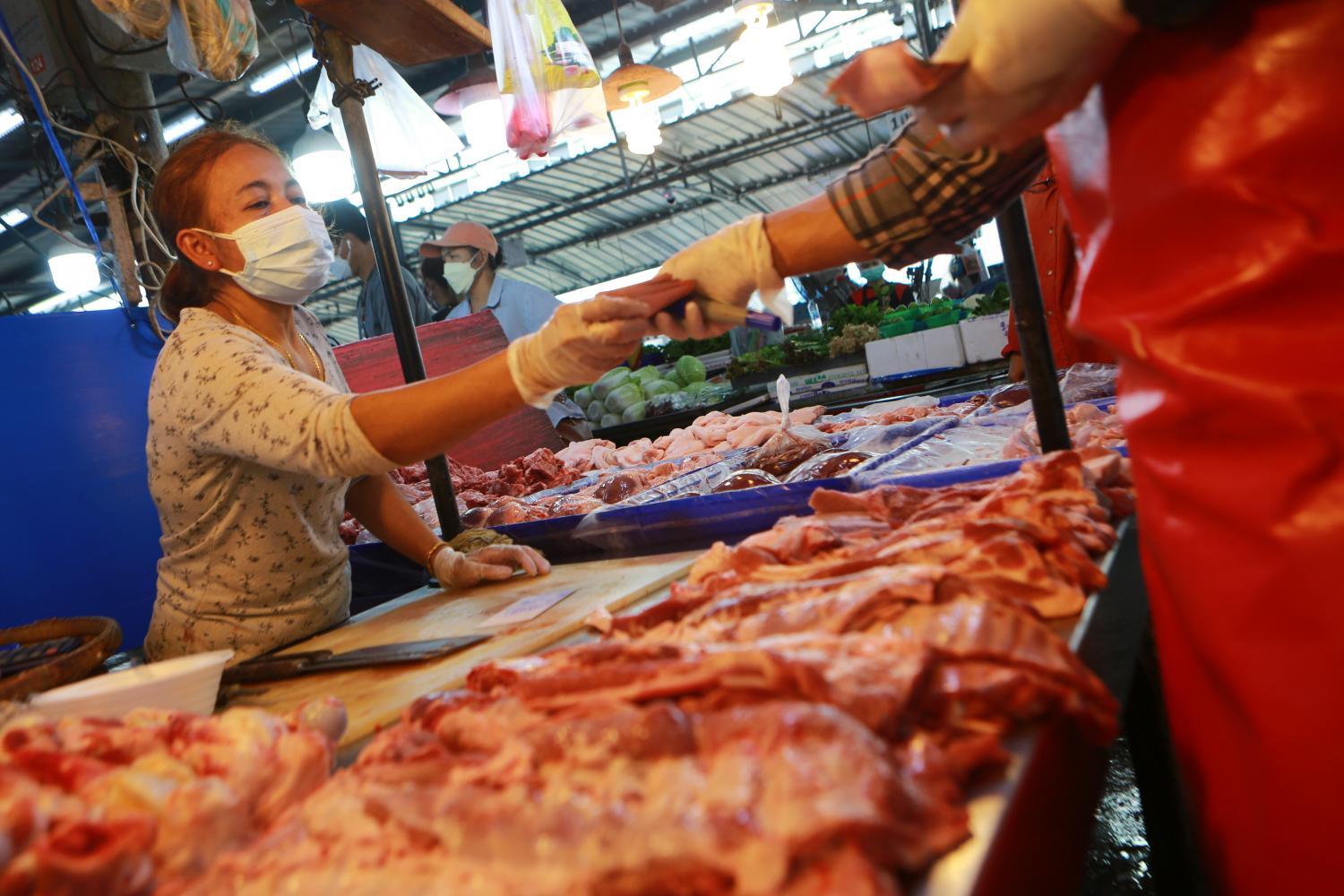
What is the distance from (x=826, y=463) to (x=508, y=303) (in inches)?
213

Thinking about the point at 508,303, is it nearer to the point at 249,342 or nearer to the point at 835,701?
the point at 249,342

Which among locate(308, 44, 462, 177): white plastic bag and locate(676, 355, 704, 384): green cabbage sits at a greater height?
locate(308, 44, 462, 177): white plastic bag

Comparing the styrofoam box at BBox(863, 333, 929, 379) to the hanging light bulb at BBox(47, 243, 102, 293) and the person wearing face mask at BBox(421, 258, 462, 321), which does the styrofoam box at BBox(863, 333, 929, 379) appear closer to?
the person wearing face mask at BBox(421, 258, 462, 321)

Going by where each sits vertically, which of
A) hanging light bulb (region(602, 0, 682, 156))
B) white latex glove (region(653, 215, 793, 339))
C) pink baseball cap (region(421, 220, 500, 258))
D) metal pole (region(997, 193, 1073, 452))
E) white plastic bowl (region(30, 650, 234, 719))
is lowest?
white plastic bowl (region(30, 650, 234, 719))

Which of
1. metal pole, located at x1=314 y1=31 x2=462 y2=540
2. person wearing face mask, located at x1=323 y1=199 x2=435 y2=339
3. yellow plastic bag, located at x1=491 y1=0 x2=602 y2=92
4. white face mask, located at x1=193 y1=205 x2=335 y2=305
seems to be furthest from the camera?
person wearing face mask, located at x1=323 y1=199 x2=435 y2=339

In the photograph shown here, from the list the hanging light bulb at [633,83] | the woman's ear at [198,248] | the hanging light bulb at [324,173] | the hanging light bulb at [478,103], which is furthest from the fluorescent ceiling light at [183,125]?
the woman's ear at [198,248]

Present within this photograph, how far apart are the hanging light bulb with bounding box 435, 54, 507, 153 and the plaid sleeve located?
17.9 ft

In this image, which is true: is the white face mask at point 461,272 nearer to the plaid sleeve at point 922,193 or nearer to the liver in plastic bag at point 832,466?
the liver in plastic bag at point 832,466

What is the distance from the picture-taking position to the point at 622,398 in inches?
362

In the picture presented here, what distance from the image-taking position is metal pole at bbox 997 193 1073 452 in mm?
2244

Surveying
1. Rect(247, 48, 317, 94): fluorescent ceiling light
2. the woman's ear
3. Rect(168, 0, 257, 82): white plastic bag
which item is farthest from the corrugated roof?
the woman's ear

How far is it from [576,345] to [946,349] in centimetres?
669

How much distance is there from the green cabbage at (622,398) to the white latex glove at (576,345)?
6.82m

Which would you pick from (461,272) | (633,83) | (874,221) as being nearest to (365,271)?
(461,272)
